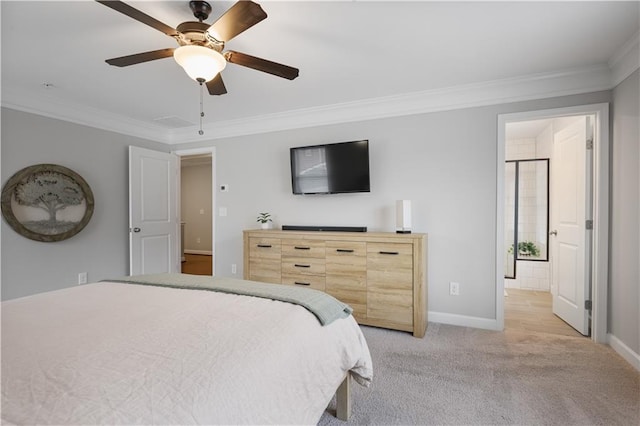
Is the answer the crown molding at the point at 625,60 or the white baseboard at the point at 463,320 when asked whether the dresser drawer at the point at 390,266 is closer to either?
the white baseboard at the point at 463,320

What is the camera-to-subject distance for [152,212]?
4.14 metres

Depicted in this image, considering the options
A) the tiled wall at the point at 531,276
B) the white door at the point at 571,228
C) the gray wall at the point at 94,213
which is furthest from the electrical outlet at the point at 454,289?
the gray wall at the point at 94,213

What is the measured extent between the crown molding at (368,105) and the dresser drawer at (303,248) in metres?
1.44

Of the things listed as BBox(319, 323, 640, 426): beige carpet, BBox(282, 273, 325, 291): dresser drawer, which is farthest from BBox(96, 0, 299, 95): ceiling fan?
BBox(319, 323, 640, 426): beige carpet

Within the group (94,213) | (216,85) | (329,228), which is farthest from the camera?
(94,213)

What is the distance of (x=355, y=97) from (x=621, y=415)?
3.10m

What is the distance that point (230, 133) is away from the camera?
13.6 ft

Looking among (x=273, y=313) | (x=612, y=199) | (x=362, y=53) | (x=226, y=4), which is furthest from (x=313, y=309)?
(x=612, y=199)

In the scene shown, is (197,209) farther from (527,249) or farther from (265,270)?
(527,249)

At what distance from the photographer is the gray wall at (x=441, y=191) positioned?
2926 mm

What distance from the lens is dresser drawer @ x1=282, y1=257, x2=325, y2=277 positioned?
10.2 feet

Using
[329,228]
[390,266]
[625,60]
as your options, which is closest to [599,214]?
[625,60]

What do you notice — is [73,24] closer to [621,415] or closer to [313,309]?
[313,309]

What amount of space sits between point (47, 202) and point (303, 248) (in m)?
2.71
